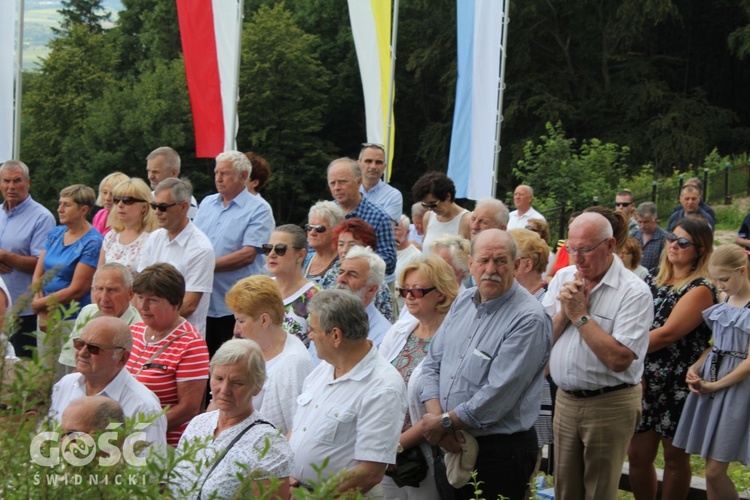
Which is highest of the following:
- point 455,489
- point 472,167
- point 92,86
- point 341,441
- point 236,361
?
point 92,86

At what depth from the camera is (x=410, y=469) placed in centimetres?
455

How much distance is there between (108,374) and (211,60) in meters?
6.60

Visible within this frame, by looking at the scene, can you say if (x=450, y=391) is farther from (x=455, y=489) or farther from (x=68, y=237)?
(x=68, y=237)

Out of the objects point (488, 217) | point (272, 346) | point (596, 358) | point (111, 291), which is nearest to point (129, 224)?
point (111, 291)

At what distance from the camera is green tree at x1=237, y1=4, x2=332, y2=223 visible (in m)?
37.6

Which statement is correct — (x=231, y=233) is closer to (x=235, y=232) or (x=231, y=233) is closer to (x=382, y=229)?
(x=235, y=232)

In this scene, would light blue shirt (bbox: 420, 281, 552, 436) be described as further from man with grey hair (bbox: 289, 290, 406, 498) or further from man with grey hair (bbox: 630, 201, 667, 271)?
man with grey hair (bbox: 630, 201, 667, 271)

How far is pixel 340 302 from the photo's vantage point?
13.8 feet

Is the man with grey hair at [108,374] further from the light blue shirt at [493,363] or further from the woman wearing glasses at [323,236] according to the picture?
the woman wearing glasses at [323,236]

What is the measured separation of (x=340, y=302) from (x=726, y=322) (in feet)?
7.70

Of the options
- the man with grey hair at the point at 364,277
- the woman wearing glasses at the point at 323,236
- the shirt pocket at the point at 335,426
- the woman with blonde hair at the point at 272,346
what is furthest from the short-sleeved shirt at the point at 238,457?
the woman wearing glasses at the point at 323,236

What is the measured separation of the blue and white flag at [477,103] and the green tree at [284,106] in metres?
25.9

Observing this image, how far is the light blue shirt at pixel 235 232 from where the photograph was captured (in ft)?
22.2

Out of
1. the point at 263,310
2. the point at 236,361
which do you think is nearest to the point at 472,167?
the point at 263,310
